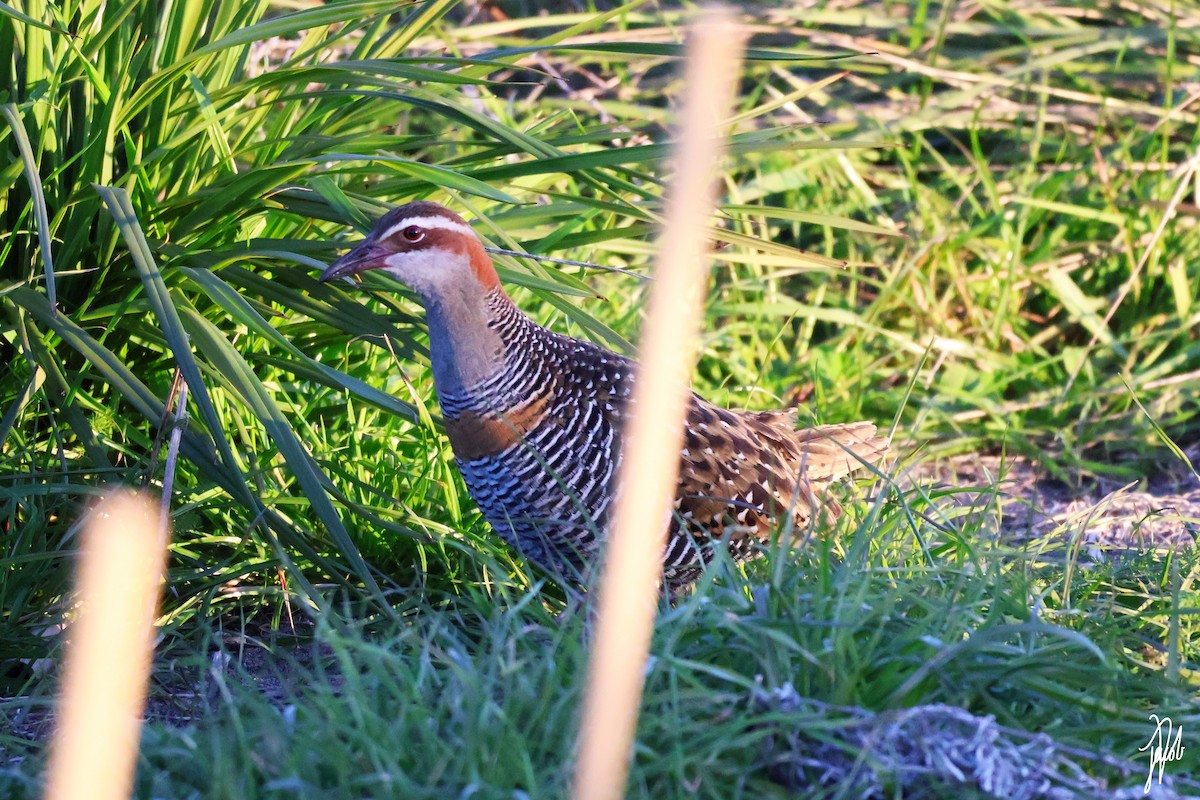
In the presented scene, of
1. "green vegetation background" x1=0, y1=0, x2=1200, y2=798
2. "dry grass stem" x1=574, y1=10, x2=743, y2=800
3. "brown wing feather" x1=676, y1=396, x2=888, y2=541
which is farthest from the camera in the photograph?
"brown wing feather" x1=676, y1=396, x2=888, y2=541

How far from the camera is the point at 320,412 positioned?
3.71 meters

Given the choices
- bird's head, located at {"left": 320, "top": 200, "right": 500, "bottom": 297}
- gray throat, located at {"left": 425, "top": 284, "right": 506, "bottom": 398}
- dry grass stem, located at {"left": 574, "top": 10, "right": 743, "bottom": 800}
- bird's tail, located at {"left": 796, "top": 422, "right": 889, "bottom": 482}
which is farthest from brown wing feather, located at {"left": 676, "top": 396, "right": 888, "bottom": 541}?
dry grass stem, located at {"left": 574, "top": 10, "right": 743, "bottom": 800}

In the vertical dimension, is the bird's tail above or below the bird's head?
below

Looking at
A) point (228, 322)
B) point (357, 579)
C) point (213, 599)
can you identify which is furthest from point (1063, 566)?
point (228, 322)

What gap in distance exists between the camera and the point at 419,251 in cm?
306

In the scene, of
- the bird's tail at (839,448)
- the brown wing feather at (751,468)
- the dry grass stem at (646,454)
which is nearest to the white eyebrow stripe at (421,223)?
the brown wing feather at (751,468)

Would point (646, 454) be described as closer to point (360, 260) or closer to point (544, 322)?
point (360, 260)

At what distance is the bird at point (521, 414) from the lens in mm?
3014

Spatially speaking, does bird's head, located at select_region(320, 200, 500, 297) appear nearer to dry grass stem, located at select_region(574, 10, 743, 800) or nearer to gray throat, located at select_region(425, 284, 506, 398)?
gray throat, located at select_region(425, 284, 506, 398)

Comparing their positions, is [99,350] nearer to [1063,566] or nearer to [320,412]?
[320,412]

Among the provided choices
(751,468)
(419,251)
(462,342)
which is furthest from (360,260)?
(751,468)

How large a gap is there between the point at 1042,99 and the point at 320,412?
334cm

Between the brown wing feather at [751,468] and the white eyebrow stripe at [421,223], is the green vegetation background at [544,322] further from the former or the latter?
the brown wing feather at [751,468]

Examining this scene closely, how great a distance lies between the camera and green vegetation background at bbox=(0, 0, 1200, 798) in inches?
88.7
